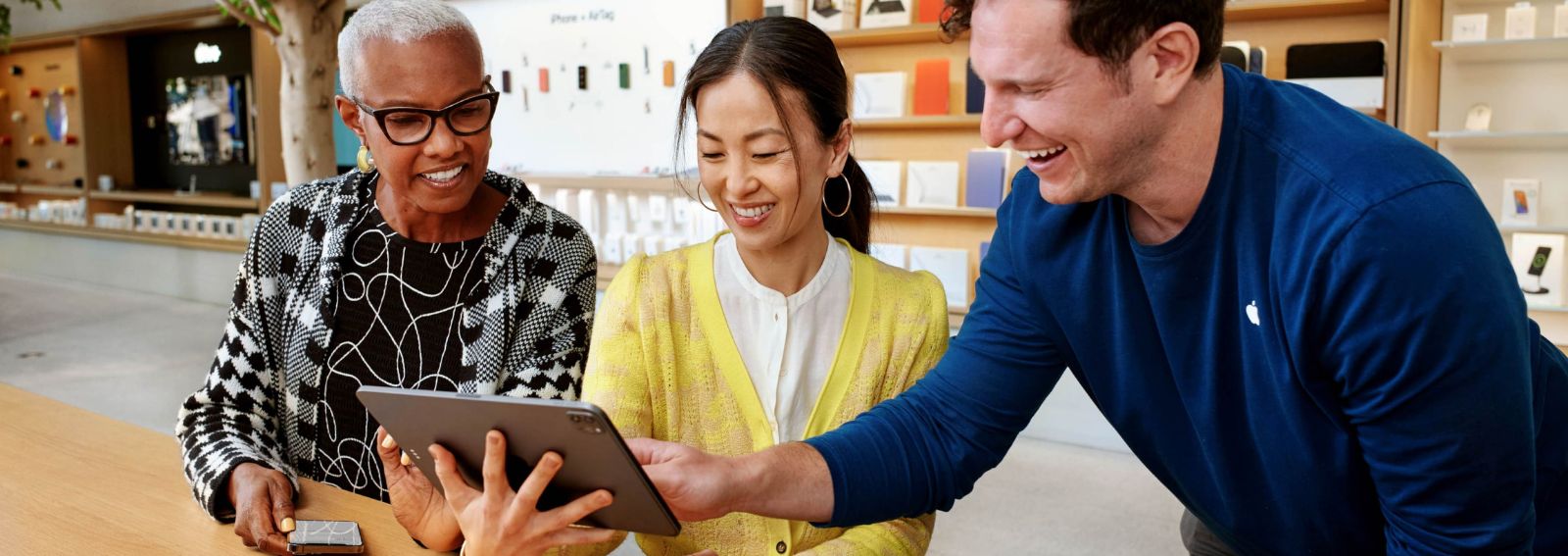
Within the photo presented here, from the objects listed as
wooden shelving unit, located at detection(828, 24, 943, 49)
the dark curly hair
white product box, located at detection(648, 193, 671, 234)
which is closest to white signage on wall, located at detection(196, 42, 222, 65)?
white product box, located at detection(648, 193, 671, 234)

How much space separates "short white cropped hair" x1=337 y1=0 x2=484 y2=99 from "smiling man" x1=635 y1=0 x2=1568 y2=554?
754 millimetres

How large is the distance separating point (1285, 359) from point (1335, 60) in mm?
3387

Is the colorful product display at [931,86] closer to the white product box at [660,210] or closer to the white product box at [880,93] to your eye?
the white product box at [880,93]

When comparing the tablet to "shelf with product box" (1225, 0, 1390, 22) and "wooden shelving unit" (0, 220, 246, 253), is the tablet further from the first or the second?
"wooden shelving unit" (0, 220, 246, 253)

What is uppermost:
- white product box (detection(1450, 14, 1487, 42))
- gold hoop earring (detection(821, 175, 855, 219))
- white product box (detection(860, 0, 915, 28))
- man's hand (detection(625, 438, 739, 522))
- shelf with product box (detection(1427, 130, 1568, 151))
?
white product box (detection(860, 0, 915, 28))

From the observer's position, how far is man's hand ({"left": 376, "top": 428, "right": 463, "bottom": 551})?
1461 millimetres

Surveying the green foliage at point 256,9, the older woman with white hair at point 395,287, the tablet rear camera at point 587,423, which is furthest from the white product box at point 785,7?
the tablet rear camera at point 587,423

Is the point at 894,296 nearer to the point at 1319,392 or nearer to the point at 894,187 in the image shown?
the point at 1319,392

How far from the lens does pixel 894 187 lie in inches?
203

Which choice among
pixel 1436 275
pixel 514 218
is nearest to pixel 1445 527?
pixel 1436 275

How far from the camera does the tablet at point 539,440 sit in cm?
108

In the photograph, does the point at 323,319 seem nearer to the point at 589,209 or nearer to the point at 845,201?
the point at 845,201

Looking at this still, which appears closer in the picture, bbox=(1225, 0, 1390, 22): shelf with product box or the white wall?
bbox=(1225, 0, 1390, 22): shelf with product box

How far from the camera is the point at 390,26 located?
5.61ft
